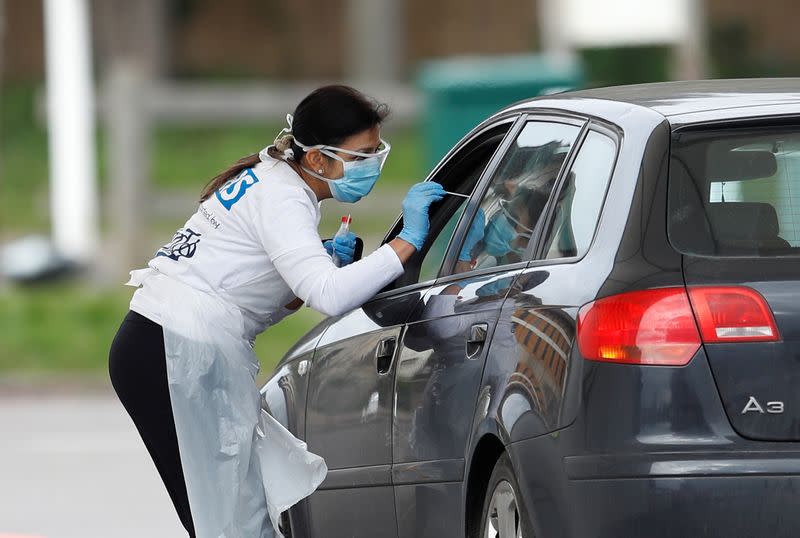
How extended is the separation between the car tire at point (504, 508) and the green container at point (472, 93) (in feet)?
33.7

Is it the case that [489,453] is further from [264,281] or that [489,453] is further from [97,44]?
[97,44]

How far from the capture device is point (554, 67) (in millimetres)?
15734

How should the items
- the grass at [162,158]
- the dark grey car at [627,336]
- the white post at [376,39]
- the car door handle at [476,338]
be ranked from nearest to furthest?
the dark grey car at [627,336]
the car door handle at [476,338]
the grass at [162,158]
the white post at [376,39]

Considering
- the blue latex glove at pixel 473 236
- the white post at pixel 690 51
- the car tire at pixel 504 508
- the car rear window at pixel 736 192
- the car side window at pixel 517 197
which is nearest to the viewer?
the car rear window at pixel 736 192

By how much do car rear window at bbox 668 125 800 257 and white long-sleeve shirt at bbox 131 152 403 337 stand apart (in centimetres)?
122

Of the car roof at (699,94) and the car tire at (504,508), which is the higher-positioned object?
the car roof at (699,94)

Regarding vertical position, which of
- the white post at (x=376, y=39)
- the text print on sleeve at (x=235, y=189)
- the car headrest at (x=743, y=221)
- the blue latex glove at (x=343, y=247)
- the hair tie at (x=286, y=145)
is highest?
the hair tie at (x=286, y=145)

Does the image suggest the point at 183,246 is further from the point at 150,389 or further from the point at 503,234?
the point at 503,234

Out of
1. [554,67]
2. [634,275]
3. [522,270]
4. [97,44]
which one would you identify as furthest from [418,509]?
[97,44]

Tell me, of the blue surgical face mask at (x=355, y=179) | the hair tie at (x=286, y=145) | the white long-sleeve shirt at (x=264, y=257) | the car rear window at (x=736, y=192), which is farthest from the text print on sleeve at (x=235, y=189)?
the car rear window at (x=736, y=192)

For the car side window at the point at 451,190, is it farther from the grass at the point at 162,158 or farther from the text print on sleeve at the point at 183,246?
the grass at the point at 162,158

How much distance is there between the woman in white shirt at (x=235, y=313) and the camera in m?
5.64

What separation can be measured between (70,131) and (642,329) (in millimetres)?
14916

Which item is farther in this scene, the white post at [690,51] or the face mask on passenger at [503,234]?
the white post at [690,51]
